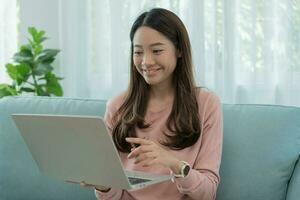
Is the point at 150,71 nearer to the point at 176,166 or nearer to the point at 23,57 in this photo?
the point at 176,166

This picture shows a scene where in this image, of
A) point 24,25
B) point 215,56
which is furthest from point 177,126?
point 24,25

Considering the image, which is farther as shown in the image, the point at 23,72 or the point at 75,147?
the point at 23,72

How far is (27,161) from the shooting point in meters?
2.07

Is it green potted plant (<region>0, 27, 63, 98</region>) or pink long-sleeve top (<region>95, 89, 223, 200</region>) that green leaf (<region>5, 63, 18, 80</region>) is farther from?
pink long-sleeve top (<region>95, 89, 223, 200</region>)

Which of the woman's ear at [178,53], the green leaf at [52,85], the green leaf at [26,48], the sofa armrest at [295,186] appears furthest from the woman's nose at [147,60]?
the green leaf at [26,48]

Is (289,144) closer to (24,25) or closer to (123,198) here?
(123,198)

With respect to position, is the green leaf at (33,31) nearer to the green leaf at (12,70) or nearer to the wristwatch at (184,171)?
the green leaf at (12,70)

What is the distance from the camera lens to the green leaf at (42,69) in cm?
272

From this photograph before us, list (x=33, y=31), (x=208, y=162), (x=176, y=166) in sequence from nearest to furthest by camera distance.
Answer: (x=176, y=166) < (x=208, y=162) < (x=33, y=31)

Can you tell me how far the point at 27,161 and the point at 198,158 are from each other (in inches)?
28.9

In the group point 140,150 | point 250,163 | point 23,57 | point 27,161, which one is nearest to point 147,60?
point 140,150

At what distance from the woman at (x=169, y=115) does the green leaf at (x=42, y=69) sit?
39.8 inches

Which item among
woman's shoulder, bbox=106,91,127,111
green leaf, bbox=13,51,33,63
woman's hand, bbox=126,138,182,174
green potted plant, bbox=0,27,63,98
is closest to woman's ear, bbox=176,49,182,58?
woman's shoulder, bbox=106,91,127,111

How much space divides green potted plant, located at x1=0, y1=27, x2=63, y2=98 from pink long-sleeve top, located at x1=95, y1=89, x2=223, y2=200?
106 cm
